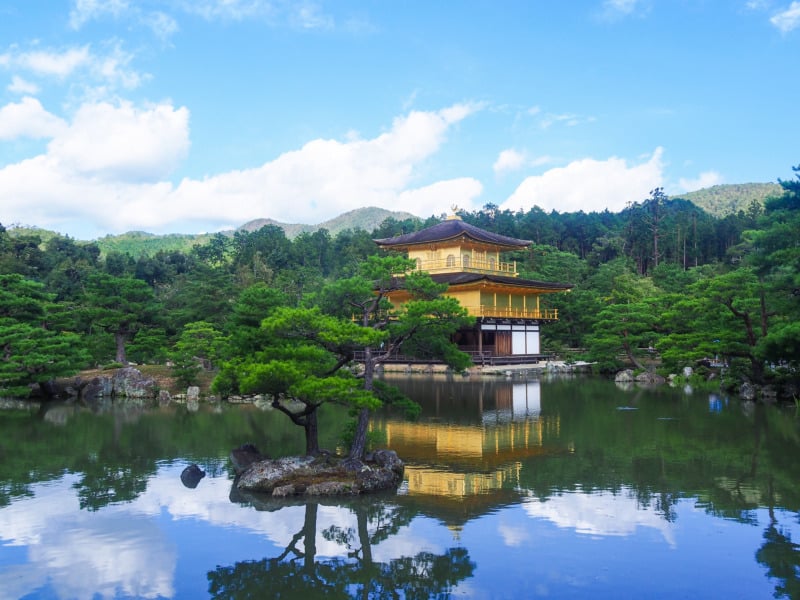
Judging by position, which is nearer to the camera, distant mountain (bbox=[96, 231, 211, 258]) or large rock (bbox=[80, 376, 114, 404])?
large rock (bbox=[80, 376, 114, 404])

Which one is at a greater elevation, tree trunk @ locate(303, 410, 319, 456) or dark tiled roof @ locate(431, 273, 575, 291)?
dark tiled roof @ locate(431, 273, 575, 291)

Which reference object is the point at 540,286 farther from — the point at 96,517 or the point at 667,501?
the point at 96,517

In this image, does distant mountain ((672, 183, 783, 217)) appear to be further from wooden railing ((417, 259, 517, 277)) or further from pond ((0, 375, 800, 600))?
pond ((0, 375, 800, 600))

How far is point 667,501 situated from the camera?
32.0 feet

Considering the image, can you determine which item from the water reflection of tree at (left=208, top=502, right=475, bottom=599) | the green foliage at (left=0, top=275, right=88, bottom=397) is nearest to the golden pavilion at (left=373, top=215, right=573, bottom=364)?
the green foliage at (left=0, top=275, right=88, bottom=397)

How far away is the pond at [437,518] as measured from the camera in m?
6.96

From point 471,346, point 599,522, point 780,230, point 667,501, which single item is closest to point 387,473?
point 599,522

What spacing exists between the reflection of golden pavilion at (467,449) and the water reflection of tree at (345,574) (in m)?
2.57

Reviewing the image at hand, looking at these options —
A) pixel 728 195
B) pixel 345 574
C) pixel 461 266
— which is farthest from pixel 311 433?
pixel 728 195

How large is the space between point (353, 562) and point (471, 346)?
27.5 m

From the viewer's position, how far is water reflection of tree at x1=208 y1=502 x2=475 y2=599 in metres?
6.78

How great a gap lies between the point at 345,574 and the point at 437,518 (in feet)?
6.78

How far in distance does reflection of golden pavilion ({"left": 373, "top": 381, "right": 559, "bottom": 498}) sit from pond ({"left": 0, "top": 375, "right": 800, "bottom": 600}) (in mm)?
67

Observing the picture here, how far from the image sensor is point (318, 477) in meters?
10.5
